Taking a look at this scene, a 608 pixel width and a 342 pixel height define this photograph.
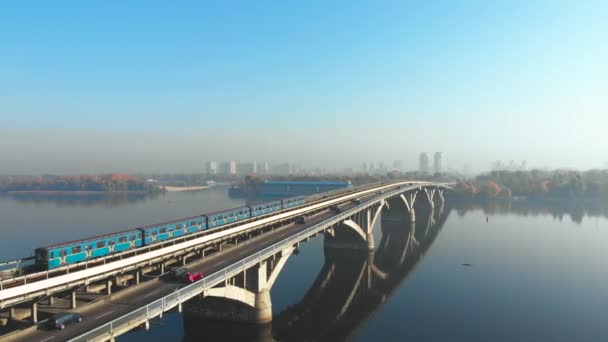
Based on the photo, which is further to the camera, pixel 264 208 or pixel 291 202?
pixel 291 202

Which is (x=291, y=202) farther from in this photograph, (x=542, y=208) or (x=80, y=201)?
(x=80, y=201)

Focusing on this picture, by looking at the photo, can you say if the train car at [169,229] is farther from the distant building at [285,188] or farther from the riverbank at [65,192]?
the riverbank at [65,192]

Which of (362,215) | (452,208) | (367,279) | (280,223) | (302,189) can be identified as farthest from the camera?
(302,189)

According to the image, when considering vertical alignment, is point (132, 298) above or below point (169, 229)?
below

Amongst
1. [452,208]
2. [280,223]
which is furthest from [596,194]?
[280,223]

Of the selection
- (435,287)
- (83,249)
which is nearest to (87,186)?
(435,287)

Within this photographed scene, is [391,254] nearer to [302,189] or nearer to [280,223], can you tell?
[280,223]

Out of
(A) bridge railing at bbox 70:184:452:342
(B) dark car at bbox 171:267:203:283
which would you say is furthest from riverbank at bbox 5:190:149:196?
(B) dark car at bbox 171:267:203:283
